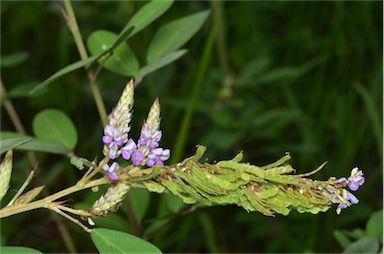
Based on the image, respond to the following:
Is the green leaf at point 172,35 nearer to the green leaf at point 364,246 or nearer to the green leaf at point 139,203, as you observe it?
the green leaf at point 139,203

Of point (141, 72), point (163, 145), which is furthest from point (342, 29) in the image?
point (141, 72)

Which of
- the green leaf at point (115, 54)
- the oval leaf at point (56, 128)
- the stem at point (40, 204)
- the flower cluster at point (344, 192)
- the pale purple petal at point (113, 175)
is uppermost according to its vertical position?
the green leaf at point (115, 54)

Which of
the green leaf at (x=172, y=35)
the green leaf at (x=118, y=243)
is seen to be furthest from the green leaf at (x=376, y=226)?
the green leaf at (x=118, y=243)

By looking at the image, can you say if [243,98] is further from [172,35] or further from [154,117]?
[154,117]

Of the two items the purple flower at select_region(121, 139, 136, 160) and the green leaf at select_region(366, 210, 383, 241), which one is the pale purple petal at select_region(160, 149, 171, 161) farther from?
the green leaf at select_region(366, 210, 383, 241)

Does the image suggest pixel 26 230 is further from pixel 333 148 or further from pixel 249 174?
pixel 249 174
